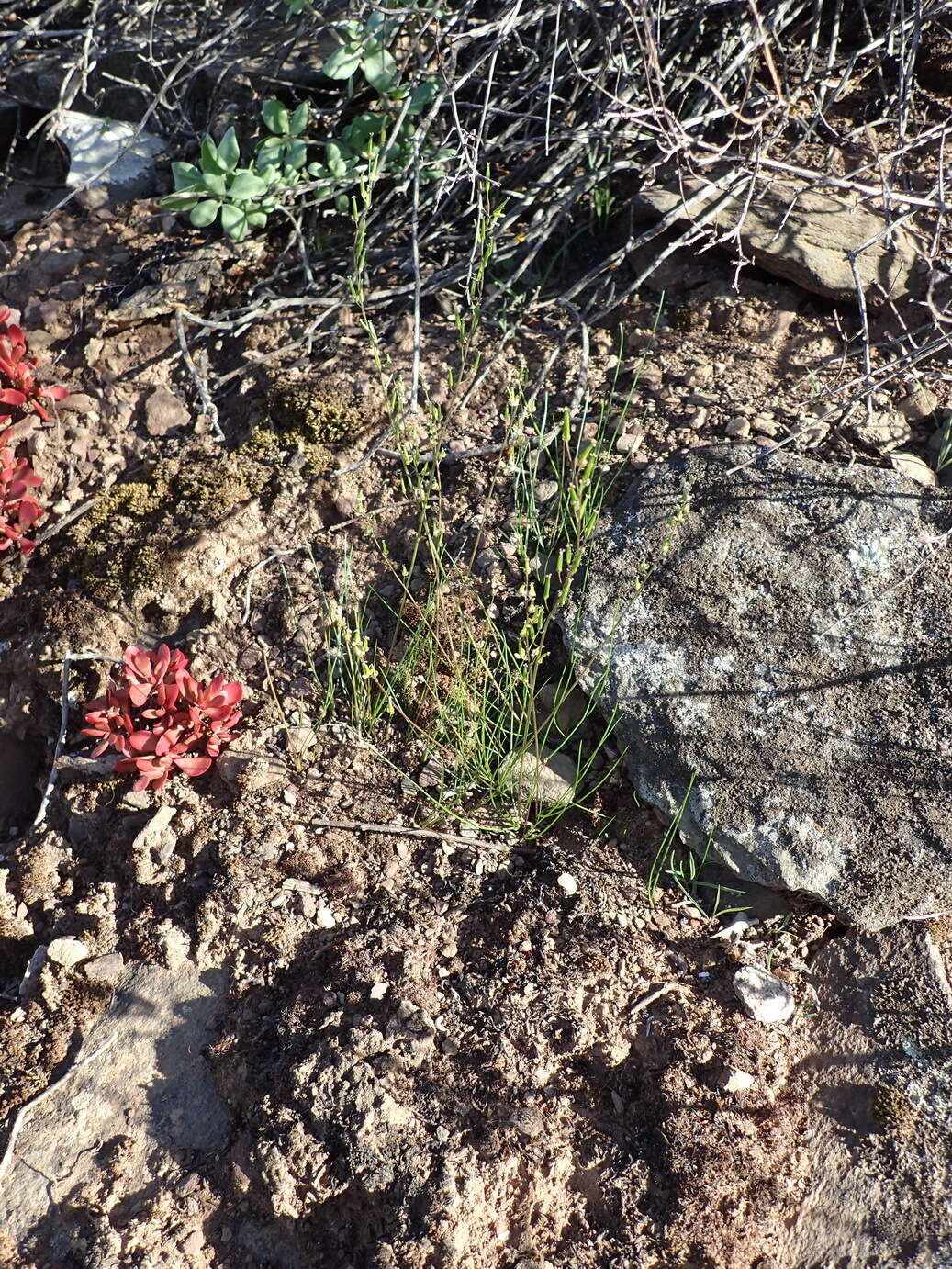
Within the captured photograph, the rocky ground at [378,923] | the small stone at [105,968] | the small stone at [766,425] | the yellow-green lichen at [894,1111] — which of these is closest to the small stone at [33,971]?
the rocky ground at [378,923]

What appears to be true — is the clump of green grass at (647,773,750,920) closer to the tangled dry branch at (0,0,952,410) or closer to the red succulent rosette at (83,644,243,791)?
the red succulent rosette at (83,644,243,791)

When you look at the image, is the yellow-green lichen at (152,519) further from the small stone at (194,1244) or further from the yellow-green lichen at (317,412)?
the small stone at (194,1244)

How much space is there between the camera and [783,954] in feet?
8.42

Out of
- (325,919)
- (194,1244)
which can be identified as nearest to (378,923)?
(325,919)

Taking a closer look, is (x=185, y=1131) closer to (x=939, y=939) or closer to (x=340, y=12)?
(x=939, y=939)

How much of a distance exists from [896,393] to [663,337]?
80cm

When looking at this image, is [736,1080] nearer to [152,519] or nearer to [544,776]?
[544,776]

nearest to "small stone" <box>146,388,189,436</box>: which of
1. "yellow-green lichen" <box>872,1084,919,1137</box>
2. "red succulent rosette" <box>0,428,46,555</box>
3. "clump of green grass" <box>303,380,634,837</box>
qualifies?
"red succulent rosette" <box>0,428,46,555</box>

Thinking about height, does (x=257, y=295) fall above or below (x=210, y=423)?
above

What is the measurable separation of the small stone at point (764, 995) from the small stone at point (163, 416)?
259 cm

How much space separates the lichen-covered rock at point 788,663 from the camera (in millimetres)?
2562

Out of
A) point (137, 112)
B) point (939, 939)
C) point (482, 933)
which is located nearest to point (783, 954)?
point (939, 939)

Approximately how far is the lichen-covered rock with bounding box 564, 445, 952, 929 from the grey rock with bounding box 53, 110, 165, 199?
2678 mm

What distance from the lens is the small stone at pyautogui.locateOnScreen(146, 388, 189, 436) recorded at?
356cm
